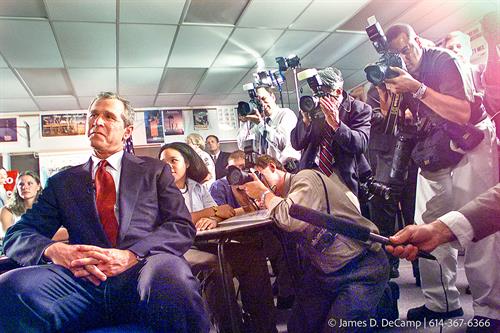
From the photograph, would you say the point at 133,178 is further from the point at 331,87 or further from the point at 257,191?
the point at 331,87

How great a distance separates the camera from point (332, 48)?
15.6 ft

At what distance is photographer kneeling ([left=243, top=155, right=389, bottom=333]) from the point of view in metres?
1.39

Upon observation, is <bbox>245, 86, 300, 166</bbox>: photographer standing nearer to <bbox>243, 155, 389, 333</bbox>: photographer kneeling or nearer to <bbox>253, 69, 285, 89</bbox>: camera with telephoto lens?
<bbox>253, 69, 285, 89</bbox>: camera with telephoto lens

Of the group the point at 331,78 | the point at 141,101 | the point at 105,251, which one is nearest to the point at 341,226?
the point at 105,251

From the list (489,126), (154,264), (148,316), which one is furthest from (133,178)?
(489,126)

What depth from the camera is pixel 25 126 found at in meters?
5.98

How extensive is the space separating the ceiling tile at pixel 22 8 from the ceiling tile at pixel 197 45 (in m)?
1.31

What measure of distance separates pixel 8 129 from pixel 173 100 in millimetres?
2792

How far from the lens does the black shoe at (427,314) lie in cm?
167

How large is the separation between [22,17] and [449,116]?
3.61 metres

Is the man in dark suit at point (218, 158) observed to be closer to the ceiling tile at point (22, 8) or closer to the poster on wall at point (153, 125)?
the poster on wall at point (153, 125)

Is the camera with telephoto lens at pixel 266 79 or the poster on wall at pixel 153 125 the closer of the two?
the camera with telephoto lens at pixel 266 79

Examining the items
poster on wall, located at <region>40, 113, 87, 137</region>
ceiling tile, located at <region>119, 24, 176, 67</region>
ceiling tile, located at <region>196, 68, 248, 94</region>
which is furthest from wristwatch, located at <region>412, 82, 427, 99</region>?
poster on wall, located at <region>40, 113, 87, 137</region>

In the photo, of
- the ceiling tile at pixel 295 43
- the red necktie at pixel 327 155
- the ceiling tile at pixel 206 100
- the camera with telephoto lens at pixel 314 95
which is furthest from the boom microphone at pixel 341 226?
the ceiling tile at pixel 206 100
